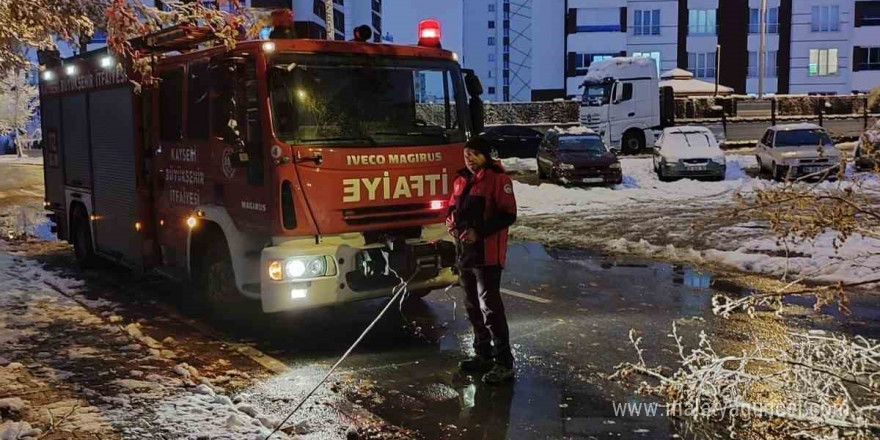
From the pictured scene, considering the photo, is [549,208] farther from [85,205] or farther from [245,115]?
[245,115]

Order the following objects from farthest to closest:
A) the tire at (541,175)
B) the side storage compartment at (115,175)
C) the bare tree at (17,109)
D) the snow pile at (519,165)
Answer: the bare tree at (17,109) → the snow pile at (519,165) → the tire at (541,175) → the side storage compartment at (115,175)

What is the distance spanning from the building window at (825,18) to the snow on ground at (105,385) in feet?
171

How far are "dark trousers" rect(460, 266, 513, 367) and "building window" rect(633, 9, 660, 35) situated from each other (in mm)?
47577

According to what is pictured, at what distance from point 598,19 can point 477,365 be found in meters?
47.4

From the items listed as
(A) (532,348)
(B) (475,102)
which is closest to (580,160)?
(B) (475,102)

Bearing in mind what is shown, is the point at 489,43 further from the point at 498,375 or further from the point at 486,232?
the point at 498,375

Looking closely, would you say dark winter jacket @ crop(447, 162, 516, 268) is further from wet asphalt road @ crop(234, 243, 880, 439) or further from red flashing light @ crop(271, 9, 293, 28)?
red flashing light @ crop(271, 9, 293, 28)

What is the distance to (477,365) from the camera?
6500mm

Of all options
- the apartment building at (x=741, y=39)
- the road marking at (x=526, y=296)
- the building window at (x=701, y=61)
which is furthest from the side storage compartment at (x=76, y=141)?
the building window at (x=701, y=61)

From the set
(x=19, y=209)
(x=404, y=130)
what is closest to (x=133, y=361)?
(x=404, y=130)

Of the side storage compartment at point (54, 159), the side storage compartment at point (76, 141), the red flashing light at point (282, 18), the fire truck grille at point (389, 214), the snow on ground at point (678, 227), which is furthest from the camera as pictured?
the side storage compartment at point (54, 159)

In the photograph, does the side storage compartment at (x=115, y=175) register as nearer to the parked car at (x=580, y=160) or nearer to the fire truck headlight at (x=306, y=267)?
the fire truck headlight at (x=306, y=267)

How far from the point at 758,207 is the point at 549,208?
48.0 ft

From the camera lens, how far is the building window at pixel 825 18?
50.8 meters
